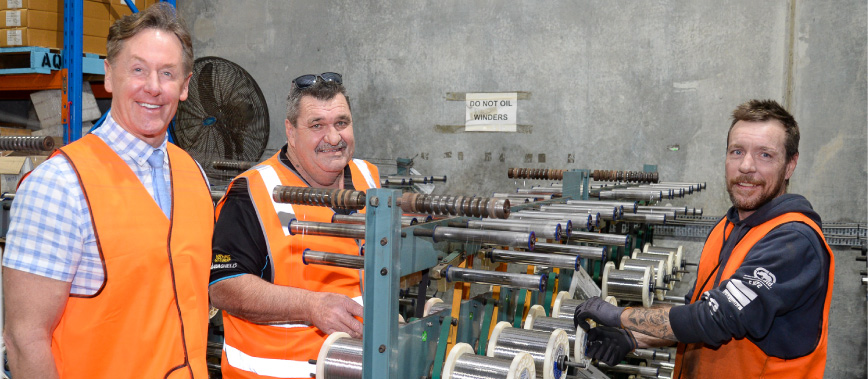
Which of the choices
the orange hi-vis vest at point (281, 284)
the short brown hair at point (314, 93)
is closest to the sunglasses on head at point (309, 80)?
the short brown hair at point (314, 93)

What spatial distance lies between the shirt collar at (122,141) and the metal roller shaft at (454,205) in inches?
23.0

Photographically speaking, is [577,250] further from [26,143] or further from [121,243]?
[26,143]

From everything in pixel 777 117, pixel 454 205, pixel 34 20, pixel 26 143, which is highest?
pixel 34 20

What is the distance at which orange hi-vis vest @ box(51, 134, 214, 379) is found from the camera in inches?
52.2

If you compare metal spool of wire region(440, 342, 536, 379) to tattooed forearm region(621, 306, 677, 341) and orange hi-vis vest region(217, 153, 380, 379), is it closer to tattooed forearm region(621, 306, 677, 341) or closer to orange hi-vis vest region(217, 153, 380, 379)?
orange hi-vis vest region(217, 153, 380, 379)

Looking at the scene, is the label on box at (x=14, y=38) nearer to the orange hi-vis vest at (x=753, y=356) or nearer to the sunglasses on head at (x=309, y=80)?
the sunglasses on head at (x=309, y=80)

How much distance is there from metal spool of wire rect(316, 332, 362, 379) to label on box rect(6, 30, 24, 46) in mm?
4004

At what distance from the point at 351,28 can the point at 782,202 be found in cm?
458

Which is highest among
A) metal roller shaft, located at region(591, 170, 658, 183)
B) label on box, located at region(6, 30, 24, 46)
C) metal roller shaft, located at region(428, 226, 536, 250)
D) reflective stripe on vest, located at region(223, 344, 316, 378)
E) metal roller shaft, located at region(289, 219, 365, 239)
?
label on box, located at region(6, 30, 24, 46)

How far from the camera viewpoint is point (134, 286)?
139 centimetres

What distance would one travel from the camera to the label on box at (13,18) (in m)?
4.44

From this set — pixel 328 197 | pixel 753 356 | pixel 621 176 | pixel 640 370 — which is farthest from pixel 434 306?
pixel 621 176

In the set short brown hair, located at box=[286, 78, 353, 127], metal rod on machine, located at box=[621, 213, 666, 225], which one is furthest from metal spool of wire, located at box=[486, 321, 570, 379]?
metal rod on machine, located at box=[621, 213, 666, 225]

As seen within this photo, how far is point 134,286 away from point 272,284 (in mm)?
444
